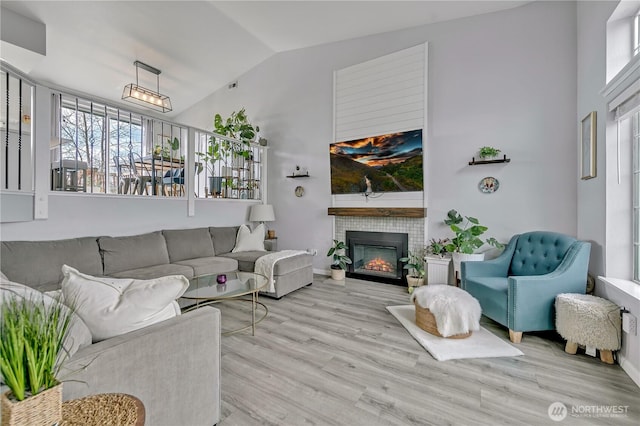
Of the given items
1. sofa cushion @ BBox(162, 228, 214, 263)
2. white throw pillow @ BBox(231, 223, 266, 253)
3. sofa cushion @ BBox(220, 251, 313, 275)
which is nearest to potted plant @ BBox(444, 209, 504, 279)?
sofa cushion @ BBox(220, 251, 313, 275)

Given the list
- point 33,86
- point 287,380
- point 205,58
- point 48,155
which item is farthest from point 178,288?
point 205,58

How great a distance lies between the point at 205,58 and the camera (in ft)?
17.6

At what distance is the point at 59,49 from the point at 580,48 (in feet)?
23.8

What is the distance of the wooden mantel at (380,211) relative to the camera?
163 inches

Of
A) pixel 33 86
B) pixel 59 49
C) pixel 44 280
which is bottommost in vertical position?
pixel 44 280

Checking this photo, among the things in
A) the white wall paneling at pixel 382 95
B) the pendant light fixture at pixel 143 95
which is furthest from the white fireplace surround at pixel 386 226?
the pendant light fixture at pixel 143 95

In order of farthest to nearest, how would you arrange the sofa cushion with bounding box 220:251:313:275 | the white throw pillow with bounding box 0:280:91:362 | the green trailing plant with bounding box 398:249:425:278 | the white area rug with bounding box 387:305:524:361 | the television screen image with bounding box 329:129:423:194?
the television screen image with bounding box 329:129:423:194 < the green trailing plant with bounding box 398:249:425:278 < the sofa cushion with bounding box 220:251:313:275 < the white area rug with bounding box 387:305:524:361 < the white throw pillow with bounding box 0:280:91:362

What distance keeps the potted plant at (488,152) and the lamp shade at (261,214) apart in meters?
3.41

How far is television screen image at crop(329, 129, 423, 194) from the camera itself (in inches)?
167

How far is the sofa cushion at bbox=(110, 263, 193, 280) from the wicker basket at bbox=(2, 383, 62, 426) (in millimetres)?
2361

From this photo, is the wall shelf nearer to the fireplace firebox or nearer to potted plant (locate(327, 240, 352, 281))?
the fireplace firebox

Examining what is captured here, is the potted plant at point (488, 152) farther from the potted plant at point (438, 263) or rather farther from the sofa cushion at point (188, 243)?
the sofa cushion at point (188, 243)

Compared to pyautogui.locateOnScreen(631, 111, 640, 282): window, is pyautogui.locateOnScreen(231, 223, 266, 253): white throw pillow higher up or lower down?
lower down

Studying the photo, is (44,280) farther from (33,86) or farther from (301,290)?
(301,290)
